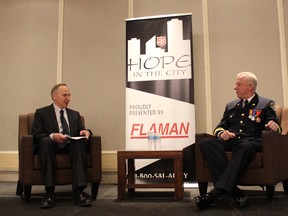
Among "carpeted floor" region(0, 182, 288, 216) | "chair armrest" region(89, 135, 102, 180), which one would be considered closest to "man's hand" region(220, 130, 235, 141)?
"carpeted floor" region(0, 182, 288, 216)

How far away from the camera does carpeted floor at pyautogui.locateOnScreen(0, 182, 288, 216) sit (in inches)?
90.6

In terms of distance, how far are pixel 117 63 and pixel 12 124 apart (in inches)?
62.8

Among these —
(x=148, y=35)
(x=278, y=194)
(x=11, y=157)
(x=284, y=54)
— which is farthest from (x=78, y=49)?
(x=278, y=194)

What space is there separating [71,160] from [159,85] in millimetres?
1462

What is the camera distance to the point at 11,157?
4289 mm

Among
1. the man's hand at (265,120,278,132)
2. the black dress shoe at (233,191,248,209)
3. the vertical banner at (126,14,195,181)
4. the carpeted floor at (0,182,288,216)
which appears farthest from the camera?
the vertical banner at (126,14,195,181)

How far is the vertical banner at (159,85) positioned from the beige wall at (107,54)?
0.33 meters

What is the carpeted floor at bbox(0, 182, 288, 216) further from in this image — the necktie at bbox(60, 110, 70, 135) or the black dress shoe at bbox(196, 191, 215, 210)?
the necktie at bbox(60, 110, 70, 135)

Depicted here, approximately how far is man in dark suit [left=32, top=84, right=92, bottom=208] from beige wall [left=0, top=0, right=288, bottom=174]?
1066mm

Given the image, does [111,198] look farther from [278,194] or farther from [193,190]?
[278,194]

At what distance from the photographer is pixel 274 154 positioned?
2.56 meters

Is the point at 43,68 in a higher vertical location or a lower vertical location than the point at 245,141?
higher

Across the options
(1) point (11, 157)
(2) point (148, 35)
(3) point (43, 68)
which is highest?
(2) point (148, 35)

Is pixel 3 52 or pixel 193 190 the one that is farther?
pixel 3 52
